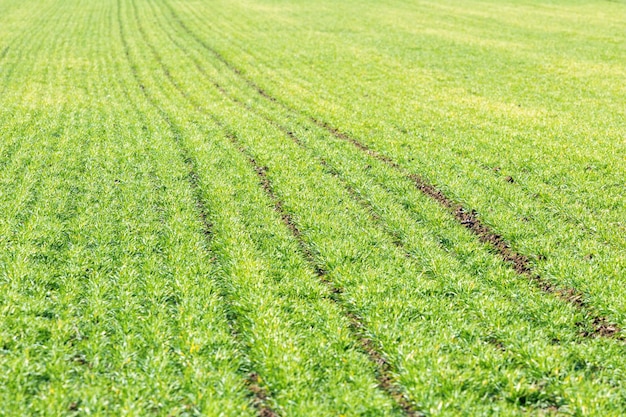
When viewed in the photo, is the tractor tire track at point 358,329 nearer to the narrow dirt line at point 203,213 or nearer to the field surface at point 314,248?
the field surface at point 314,248

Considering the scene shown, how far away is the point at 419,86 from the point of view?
23000mm

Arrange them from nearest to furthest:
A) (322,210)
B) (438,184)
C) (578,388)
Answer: (578,388) → (322,210) → (438,184)

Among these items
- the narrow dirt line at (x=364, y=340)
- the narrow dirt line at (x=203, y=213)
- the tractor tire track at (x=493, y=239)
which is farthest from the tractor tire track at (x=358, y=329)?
the tractor tire track at (x=493, y=239)

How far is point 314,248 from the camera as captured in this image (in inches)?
368

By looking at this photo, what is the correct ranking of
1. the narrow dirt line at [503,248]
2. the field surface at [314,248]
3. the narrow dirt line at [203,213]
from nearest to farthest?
the narrow dirt line at [203,213] < the field surface at [314,248] < the narrow dirt line at [503,248]

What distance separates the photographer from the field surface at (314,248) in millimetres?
5953

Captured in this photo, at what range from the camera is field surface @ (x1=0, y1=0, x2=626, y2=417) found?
5.95 m

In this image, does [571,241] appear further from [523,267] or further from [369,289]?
[369,289]

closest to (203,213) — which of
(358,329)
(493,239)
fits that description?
(358,329)

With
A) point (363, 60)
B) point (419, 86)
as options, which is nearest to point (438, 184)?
point (419, 86)

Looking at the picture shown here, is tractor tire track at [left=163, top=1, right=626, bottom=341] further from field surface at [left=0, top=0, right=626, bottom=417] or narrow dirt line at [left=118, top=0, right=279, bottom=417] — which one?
narrow dirt line at [left=118, top=0, right=279, bottom=417]

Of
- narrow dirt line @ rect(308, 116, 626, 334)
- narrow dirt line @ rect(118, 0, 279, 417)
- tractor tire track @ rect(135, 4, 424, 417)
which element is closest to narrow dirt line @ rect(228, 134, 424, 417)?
tractor tire track @ rect(135, 4, 424, 417)

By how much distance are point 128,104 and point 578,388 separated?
1833 centimetres

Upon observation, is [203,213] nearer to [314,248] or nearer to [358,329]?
[314,248]
